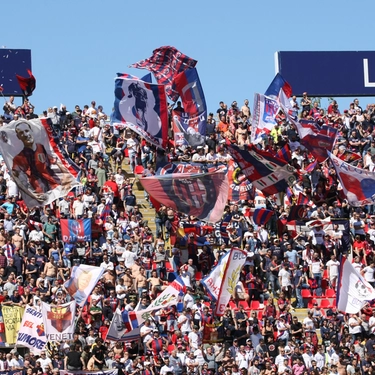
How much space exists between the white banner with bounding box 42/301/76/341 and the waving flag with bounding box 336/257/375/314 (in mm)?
6206

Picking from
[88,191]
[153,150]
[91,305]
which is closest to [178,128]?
[153,150]

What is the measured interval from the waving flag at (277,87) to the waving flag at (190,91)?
220cm

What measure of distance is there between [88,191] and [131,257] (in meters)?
3.13

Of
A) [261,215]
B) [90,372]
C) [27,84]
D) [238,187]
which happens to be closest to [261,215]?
[261,215]

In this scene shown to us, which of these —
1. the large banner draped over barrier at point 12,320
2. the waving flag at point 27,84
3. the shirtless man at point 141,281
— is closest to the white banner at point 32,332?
the large banner draped over barrier at point 12,320

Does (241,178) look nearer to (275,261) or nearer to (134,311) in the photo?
(275,261)

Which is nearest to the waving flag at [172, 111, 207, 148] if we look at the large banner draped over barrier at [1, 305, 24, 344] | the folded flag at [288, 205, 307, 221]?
the folded flag at [288, 205, 307, 221]

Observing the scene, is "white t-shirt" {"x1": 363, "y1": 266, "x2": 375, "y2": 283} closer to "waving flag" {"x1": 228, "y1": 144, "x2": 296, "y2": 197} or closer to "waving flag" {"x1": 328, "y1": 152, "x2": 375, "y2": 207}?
"waving flag" {"x1": 328, "y1": 152, "x2": 375, "y2": 207}

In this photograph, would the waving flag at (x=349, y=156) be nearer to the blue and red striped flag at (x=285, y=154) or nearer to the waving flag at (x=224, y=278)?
the blue and red striped flag at (x=285, y=154)

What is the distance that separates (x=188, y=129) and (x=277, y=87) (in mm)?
3588

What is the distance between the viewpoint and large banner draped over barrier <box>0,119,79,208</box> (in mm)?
27188

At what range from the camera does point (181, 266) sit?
32.1m

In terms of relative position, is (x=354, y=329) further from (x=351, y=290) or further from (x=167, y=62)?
(x=167, y=62)

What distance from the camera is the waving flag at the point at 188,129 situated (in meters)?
38.0
